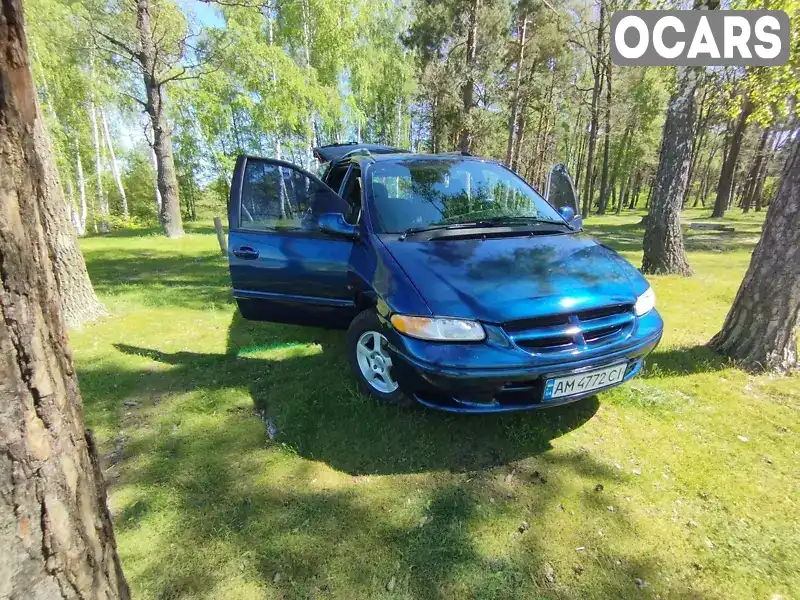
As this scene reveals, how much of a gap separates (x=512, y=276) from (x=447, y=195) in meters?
1.21

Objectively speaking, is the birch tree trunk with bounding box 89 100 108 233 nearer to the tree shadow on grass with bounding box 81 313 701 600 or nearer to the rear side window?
the rear side window

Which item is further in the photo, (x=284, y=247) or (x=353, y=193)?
(x=353, y=193)

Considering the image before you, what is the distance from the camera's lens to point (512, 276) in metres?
2.53

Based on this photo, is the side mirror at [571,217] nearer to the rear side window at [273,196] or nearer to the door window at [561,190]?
the door window at [561,190]

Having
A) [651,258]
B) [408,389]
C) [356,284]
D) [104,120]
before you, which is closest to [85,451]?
[408,389]

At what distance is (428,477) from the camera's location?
250cm

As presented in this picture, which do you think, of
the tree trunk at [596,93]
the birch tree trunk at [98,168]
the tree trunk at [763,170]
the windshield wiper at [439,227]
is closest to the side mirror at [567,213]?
the windshield wiper at [439,227]

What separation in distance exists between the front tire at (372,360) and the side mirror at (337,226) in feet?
2.07

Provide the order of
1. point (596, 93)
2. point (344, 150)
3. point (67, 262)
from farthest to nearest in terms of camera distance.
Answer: point (596, 93) → point (344, 150) → point (67, 262)

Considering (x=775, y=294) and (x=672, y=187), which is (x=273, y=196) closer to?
(x=775, y=294)

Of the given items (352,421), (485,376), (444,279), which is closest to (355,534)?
(352,421)

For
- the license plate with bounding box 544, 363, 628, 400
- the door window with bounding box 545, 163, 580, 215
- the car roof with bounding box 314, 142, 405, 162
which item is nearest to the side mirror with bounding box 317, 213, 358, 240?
the license plate with bounding box 544, 363, 628, 400

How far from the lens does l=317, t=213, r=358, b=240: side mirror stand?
10.5 ft

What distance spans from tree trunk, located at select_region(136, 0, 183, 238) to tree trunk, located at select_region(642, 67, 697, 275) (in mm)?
12237
